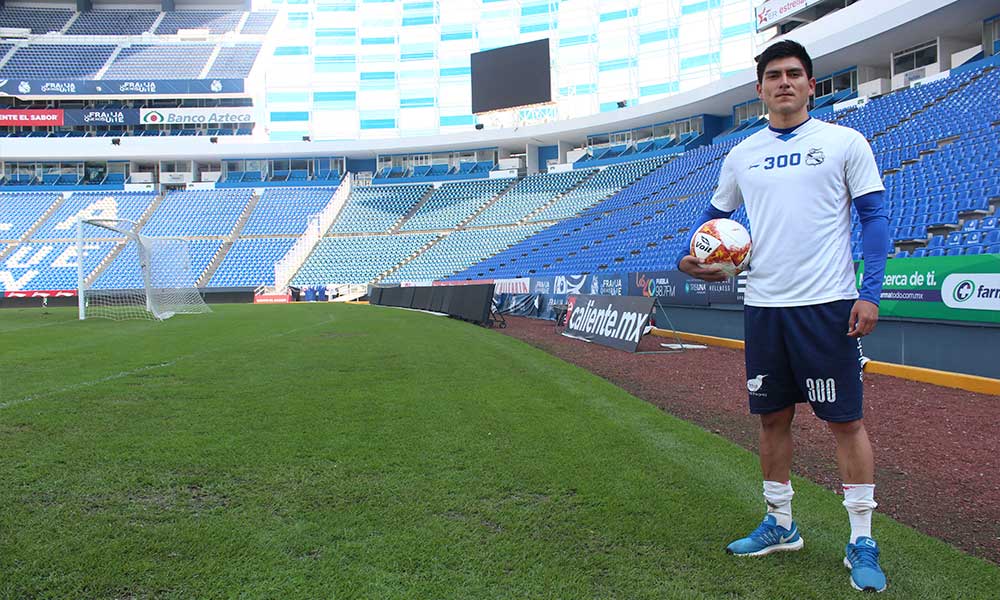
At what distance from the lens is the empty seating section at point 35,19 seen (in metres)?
54.8

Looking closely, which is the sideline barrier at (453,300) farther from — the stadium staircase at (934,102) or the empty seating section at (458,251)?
the stadium staircase at (934,102)

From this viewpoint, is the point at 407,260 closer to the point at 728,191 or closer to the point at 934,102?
the point at 934,102

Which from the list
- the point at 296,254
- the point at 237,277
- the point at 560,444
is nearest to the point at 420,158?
the point at 296,254

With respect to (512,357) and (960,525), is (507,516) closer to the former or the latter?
(960,525)

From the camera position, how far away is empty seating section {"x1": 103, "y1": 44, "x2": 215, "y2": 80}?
50688 mm

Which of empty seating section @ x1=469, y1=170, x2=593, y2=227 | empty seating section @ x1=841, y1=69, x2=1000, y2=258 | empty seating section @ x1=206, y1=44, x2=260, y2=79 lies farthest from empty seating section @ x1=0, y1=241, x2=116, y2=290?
empty seating section @ x1=841, y1=69, x2=1000, y2=258

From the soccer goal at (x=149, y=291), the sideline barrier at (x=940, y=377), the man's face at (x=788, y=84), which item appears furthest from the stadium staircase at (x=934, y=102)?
the soccer goal at (x=149, y=291)

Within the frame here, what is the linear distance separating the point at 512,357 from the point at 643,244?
681 inches

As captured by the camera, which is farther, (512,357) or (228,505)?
(512,357)

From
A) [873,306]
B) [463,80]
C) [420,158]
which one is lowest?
[873,306]

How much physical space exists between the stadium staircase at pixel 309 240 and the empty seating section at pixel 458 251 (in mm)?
6896

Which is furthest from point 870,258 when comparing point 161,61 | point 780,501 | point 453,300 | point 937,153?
point 161,61

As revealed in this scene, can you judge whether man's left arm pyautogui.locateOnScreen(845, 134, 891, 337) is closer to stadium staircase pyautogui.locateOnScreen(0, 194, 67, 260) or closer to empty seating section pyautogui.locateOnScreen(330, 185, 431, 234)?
empty seating section pyautogui.locateOnScreen(330, 185, 431, 234)

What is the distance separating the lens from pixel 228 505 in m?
3.34
